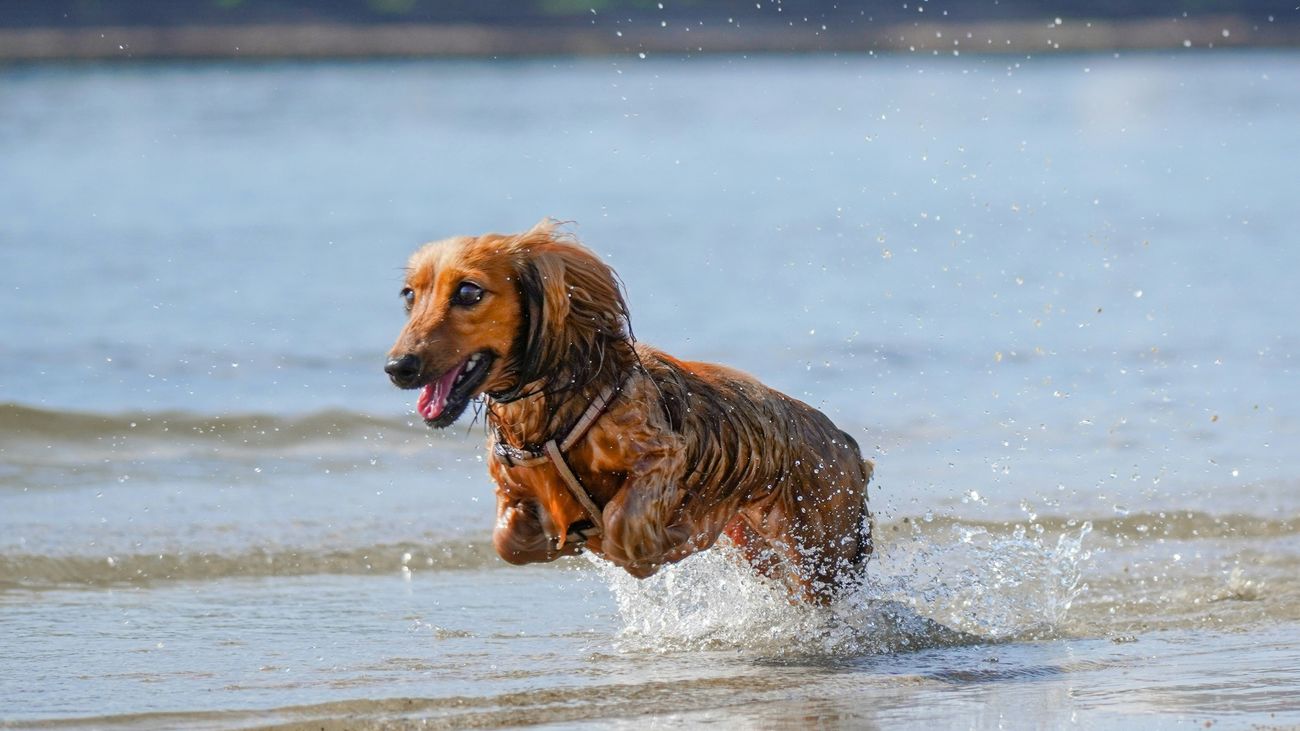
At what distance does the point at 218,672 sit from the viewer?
5.85 meters

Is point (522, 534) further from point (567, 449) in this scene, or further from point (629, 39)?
point (629, 39)

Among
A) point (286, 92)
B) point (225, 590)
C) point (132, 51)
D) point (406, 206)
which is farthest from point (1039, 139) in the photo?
point (132, 51)

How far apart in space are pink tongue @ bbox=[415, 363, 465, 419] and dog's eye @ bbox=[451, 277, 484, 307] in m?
0.17

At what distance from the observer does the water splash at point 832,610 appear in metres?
6.24

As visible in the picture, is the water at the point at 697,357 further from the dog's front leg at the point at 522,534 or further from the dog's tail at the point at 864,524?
the dog's front leg at the point at 522,534

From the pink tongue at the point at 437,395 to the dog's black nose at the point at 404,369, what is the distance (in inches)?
5.3

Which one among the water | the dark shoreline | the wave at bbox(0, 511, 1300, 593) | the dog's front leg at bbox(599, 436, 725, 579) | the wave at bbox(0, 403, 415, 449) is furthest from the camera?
the dark shoreline

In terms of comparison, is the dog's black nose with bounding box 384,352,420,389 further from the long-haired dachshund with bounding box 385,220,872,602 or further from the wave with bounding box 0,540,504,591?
the wave with bounding box 0,540,504,591

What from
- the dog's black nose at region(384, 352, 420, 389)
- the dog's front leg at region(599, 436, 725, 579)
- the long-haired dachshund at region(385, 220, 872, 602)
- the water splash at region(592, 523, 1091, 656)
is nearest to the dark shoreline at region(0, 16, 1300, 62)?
the water splash at region(592, 523, 1091, 656)

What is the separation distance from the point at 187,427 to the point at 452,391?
541cm

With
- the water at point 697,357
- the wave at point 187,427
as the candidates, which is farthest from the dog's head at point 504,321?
the wave at point 187,427

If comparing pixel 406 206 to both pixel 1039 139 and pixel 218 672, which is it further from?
pixel 218 672

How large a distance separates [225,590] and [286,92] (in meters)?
35.4

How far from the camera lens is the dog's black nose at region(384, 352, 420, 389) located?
4855 mm
